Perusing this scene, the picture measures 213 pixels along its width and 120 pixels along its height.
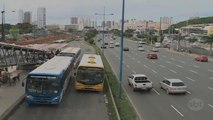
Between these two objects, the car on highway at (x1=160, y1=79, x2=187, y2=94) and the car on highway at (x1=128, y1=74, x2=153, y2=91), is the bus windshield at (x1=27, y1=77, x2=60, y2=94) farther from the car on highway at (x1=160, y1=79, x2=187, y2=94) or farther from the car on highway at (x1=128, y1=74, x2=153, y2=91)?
the car on highway at (x1=160, y1=79, x2=187, y2=94)

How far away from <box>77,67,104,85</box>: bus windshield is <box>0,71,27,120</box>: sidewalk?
4332 mm

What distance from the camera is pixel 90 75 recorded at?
28453mm

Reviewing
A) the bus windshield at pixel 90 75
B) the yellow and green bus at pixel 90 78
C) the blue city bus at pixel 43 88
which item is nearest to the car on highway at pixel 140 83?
the yellow and green bus at pixel 90 78

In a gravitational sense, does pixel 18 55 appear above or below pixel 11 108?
above

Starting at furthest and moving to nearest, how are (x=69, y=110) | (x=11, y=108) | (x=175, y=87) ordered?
1. (x=175, y=87)
2. (x=69, y=110)
3. (x=11, y=108)

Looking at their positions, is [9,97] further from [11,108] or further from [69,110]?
[69,110]

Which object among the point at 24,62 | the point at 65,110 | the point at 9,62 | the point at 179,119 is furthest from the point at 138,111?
the point at 24,62

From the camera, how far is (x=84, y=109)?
73.3 ft

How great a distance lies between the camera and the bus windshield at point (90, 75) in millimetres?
28281

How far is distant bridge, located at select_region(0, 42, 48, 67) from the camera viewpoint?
29680 mm

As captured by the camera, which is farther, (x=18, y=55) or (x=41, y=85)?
(x=18, y=55)

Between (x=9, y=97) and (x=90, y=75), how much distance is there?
639 cm

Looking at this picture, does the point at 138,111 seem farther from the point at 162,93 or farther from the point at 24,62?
the point at 24,62

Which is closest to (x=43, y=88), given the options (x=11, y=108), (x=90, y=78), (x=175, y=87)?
(x=11, y=108)
